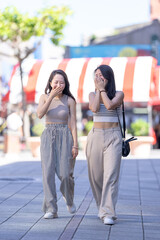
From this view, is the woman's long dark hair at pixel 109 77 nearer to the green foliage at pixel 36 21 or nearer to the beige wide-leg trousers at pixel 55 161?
the beige wide-leg trousers at pixel 55 161

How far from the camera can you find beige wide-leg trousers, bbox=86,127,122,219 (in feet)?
23.7

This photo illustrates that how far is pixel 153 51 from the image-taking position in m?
43.5

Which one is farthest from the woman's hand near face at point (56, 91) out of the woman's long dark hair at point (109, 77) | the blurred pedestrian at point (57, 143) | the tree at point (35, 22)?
the tree at point (35, 22)

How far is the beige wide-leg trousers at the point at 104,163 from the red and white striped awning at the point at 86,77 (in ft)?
55.4

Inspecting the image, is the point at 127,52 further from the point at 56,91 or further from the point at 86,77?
the point at 56,91

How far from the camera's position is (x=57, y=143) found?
25.0 feet

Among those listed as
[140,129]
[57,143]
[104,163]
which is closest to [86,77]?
[140,129]

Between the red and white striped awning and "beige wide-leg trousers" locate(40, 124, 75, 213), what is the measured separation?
16744mm

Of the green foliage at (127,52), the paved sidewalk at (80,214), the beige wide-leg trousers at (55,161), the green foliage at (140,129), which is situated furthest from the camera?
the green foliage at (127,52)

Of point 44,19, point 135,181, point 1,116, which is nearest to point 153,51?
point 1,116

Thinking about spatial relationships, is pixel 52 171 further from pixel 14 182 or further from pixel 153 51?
pixel 153 51

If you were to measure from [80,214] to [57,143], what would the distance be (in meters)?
1.04

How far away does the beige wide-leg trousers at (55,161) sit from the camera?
748 centimetres

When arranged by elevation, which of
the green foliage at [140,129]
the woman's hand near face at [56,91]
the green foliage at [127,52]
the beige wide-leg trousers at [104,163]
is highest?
the green foliage at [127,52]
